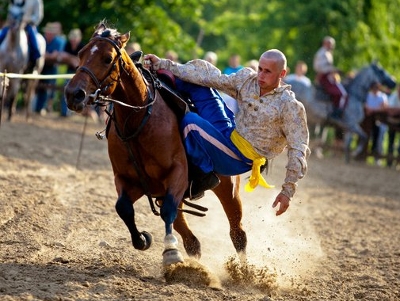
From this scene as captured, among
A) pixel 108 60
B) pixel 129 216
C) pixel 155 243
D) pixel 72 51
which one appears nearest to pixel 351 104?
pixel 72 51

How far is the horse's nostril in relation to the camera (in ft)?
18.5

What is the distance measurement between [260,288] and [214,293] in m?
0.65

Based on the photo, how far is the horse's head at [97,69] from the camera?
5.66m

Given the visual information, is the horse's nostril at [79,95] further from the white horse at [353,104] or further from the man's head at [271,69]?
the white horse at [353,104]

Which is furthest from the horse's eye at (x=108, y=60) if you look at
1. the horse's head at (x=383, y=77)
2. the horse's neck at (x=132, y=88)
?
the horse's head at (x=383, y=77)

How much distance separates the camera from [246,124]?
680 centimetres

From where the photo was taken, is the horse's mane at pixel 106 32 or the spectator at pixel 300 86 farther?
the spectator at pixel 300 86

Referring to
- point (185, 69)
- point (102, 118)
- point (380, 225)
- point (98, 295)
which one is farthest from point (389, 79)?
point (98, 295)

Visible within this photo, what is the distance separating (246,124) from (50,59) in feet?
44.0

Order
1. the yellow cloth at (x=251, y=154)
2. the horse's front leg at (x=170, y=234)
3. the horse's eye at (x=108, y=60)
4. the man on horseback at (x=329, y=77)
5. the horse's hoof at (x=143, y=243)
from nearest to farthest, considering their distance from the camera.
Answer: the horse's eye at (x=108, y=60) → the horse's front leg at (x=170, y=234) → the horse's hoof at (x=143, y=243) → the yellow cloth at (x=251, y=154) → the man on horseback at (x=329, y=77)

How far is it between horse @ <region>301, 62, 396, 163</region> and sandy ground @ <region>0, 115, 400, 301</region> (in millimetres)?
6582

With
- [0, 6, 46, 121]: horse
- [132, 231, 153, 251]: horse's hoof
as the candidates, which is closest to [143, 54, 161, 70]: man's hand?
[132, 231, 153, 251]: horse's hoof

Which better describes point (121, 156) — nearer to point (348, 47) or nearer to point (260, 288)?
point (260, 288)

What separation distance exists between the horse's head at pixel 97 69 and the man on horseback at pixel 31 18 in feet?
30.4
